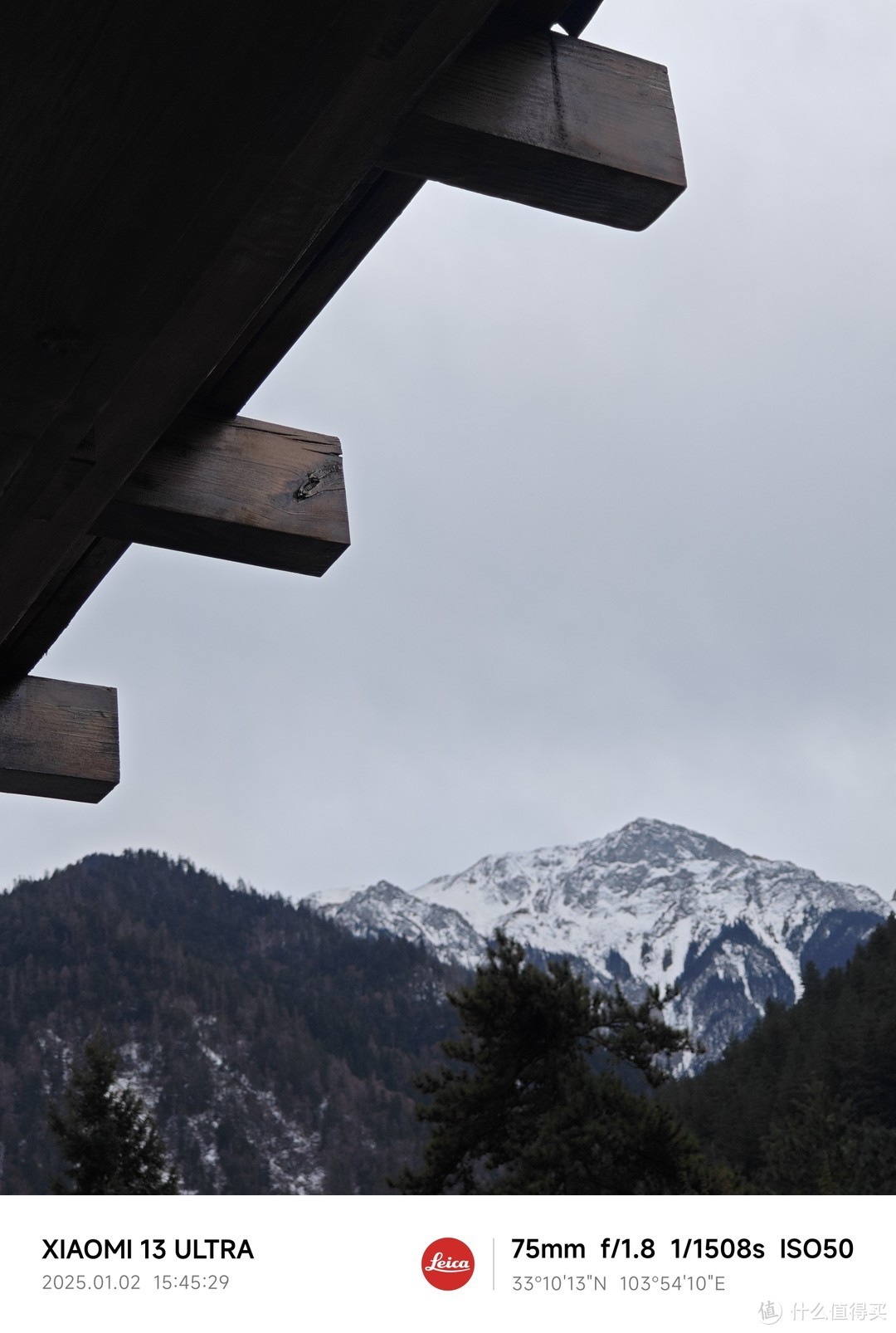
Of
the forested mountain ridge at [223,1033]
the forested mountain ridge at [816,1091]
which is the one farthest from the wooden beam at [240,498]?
the forested mountain ridge at [223,1033]

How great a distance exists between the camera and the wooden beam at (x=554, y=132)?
4.11ft

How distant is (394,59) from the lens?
878 millimetres

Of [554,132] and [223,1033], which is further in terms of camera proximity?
[223,1033]

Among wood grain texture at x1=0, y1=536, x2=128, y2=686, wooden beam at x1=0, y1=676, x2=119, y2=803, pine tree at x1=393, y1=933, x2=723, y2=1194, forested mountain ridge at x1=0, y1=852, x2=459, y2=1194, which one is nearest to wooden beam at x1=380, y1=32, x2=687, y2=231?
wood grain texture at x1=0, y1=536, x2=128, y2=686

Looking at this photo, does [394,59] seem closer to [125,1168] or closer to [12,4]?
[12,4]

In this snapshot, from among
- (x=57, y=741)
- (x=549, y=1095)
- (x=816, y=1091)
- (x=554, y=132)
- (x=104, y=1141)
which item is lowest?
(x=554, y=132)

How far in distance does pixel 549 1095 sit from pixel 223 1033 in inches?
3746

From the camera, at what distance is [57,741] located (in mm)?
3189

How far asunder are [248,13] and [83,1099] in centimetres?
2348

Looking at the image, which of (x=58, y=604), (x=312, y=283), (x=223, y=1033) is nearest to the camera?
(x=312, y=283)

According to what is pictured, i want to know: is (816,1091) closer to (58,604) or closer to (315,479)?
(58,604)
